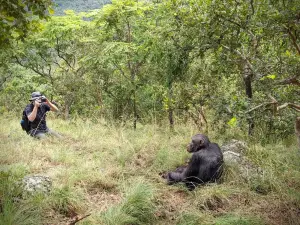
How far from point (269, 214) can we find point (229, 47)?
2.65m

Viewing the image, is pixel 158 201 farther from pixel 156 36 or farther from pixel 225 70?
pixel 156 36

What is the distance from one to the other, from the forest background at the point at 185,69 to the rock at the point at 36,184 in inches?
11.9

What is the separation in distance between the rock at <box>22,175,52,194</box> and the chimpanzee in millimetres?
1770

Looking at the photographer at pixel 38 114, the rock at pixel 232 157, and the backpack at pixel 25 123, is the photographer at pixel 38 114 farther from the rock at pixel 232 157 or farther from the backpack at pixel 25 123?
the rock at pixel 232 157

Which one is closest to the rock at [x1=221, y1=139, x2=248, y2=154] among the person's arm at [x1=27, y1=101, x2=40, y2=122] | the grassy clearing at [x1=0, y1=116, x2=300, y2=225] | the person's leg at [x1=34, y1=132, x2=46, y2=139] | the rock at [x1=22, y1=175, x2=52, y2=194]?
the grassy clearing at [x1=0, y1=116, x2=300, y2=225]

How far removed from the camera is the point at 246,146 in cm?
557

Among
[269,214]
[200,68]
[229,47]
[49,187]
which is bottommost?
[269,214]

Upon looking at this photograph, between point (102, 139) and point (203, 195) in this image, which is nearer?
point (203, 195)

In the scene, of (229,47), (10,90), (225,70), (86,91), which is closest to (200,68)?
(225,70)

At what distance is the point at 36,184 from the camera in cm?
407

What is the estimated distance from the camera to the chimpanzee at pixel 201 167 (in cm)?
473

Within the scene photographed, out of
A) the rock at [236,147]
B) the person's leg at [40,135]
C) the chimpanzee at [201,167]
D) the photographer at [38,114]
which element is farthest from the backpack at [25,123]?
the rock at [236,147]

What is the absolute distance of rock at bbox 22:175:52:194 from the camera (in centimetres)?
398

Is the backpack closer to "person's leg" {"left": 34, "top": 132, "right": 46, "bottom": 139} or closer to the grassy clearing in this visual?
"person's leg" {"left": 34, "top": 132, "right": 46, "bottom": 139}
